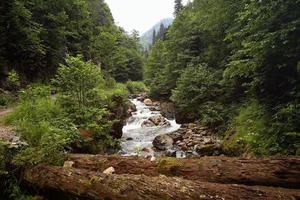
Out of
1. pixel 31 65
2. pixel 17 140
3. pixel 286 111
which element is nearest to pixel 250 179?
pixel 286 111

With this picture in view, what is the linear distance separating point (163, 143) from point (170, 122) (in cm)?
719

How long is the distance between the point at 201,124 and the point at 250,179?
1194cm

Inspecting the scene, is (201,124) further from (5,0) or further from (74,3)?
(74,3)

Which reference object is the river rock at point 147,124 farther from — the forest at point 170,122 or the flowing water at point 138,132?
the flowing water at point 138,132

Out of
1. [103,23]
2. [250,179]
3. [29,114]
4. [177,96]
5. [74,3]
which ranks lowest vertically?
[250,179]

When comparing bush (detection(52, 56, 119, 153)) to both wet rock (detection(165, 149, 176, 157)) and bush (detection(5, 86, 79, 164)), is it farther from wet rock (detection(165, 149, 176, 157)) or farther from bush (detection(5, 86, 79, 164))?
wet rock (detection(165, 149, 176, 157))

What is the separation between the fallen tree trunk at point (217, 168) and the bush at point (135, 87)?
34.1m

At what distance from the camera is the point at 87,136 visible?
10.4m

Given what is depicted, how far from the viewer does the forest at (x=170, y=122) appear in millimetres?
5430

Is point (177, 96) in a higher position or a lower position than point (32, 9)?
lower

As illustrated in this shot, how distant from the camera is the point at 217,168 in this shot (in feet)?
18.8

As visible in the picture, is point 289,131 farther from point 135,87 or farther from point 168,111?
point 135,87

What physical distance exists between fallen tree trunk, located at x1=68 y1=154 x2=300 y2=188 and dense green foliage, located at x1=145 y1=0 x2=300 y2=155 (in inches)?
90.4

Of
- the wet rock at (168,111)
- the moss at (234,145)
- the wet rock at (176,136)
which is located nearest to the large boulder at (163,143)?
the wet rock at (176,136)
